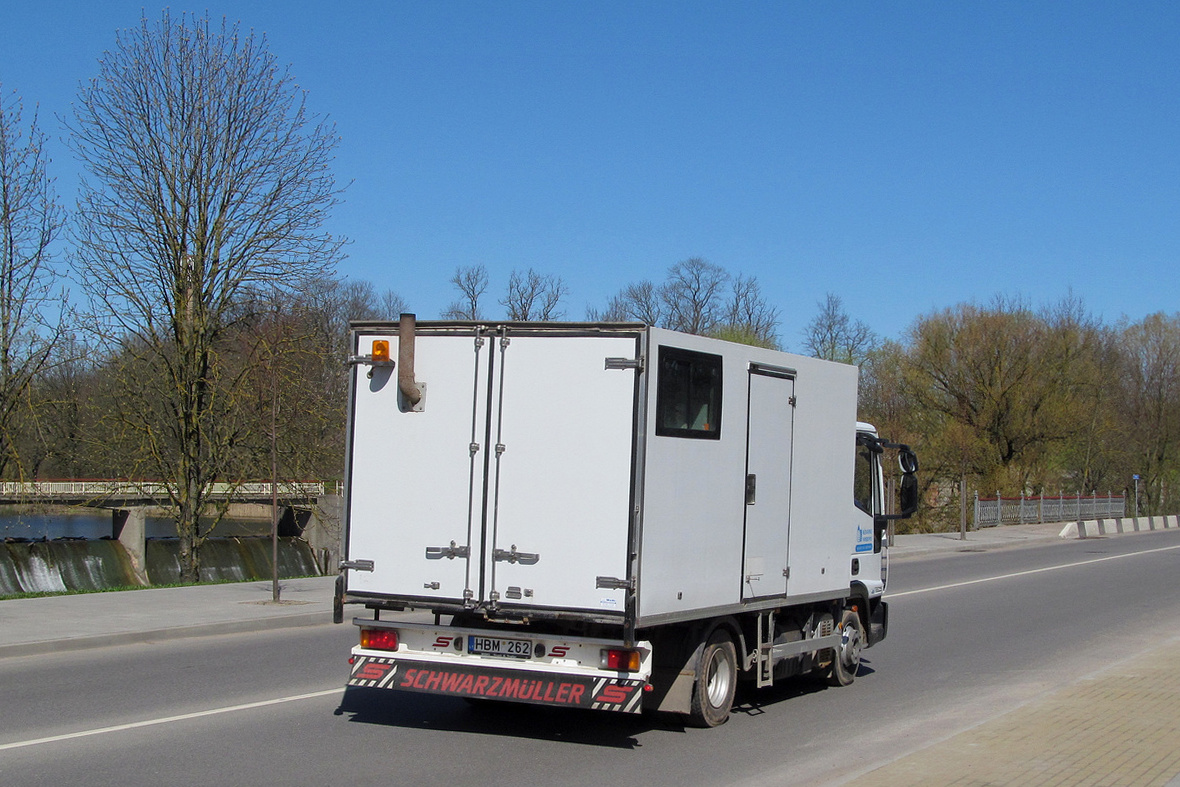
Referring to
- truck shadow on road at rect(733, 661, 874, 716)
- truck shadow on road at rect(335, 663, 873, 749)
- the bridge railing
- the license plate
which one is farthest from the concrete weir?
the license plate

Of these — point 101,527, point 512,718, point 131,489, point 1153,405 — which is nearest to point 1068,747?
point 512,718

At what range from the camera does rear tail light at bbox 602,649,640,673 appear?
7453 millimetres

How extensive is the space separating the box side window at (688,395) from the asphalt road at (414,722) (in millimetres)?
2239

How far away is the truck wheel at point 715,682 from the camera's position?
8.25 metres

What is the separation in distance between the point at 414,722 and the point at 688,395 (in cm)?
329

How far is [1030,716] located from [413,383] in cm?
541

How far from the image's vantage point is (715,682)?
8.55m

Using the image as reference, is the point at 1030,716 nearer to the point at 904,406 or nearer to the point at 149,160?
the point at 149,160

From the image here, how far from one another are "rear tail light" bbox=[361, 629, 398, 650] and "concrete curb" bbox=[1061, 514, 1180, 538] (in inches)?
1750

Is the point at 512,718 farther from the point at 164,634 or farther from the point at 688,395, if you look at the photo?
the point at 164,634

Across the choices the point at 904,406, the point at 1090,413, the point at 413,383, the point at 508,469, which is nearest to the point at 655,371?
the point at 508,469

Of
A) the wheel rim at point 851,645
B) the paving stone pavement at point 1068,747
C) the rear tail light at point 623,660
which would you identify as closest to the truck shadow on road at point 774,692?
the wheel rim at point 851,645

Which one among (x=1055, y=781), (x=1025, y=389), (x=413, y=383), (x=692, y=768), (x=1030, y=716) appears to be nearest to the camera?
(x=1055, y=781)

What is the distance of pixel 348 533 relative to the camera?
809 cm
